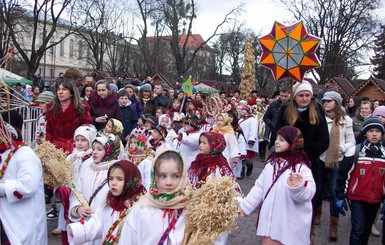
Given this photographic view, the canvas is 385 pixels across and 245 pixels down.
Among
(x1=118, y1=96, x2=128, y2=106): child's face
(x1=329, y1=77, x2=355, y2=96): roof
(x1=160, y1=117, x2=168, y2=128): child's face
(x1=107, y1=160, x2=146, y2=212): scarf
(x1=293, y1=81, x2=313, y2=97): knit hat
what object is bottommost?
(x1=107, y1=160, x2=146, y2=212): scarf

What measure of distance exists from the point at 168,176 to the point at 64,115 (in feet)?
10.9

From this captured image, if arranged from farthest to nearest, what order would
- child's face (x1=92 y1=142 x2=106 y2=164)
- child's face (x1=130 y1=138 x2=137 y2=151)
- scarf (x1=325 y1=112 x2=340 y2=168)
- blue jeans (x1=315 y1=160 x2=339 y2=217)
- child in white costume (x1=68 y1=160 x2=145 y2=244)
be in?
1. scarf (x1=325 y1=112 x2=340 y2=168)
2. blue jeans (x1=315 y1=160 x2=339 y2=217)
3. child's face (x1=130 y1=138 x2=137 y2=151)
4. child's face (x1=92 y1=142 x2=106 y2=164)
5. child in white costume (x1=68 y1=160 x2=145 y2=244)

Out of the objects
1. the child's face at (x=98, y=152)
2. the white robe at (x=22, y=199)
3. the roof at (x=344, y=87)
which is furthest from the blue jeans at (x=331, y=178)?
the roof at (x=344, y=87)

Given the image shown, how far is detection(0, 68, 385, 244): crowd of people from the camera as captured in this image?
320 centimetres

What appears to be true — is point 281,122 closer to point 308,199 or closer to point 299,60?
point 299,60

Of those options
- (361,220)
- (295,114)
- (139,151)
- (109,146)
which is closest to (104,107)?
(139,151)

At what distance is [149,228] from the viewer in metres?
3.07

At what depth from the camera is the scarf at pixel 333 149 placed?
664 centimetres

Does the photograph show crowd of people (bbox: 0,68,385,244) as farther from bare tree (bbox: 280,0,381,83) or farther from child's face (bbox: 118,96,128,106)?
bare tree (bbox: 280,0,381,83)

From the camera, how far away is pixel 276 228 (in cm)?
427

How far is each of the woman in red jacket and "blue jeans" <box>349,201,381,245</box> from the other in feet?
12.4

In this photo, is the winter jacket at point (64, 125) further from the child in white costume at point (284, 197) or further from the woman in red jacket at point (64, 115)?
the child in white costume at point (284, 197)

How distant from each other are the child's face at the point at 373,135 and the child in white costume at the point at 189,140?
2.98m

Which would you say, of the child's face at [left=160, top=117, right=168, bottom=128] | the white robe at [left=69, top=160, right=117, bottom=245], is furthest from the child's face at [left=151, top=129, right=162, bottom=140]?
the white robe at [left=69, top=160, right=117, bottom=245]
